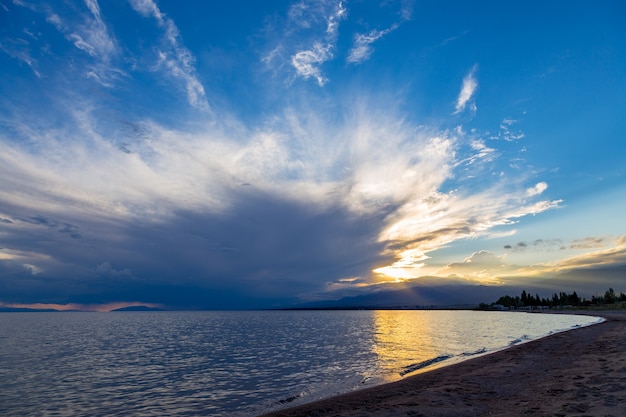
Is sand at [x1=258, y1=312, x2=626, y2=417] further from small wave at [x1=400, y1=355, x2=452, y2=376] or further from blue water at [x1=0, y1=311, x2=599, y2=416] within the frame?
blue water at [x1=0, y1=311, x2=599, y2=416]

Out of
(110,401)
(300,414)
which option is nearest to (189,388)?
(110,401)

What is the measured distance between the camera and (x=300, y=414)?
1688cm

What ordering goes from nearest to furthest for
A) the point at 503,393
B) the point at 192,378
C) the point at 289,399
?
the point at 503,393 → the point at 289,399 → the point at 192,378

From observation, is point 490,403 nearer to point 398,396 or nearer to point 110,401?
point 398,396

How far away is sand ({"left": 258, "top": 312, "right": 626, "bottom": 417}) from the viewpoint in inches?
570

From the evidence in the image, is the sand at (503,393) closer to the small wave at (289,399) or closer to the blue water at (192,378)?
the small wave at (289,399)

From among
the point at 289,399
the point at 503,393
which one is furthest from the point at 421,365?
the point at 289,399

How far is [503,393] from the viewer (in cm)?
1817

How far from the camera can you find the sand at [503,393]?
570 inches

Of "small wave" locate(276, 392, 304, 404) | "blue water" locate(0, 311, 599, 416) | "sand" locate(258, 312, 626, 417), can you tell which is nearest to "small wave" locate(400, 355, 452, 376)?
"blue water" locate(0, 311, 599, 416)

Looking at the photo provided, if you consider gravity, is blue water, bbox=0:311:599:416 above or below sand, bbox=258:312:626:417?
below

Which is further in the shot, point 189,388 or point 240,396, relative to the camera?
point 189,388

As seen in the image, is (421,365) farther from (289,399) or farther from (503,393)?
(289,399)

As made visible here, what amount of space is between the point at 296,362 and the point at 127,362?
19224mm
